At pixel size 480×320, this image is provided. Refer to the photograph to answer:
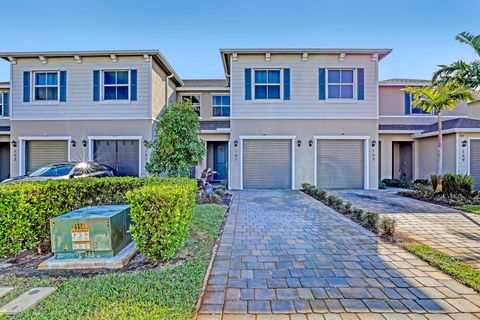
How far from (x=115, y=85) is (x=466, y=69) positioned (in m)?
14.0

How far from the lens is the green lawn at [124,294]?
2.41 meters

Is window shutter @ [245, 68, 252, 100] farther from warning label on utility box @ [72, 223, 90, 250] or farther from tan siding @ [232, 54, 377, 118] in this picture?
warning label on utility box @ [72, 223, 90, 250]

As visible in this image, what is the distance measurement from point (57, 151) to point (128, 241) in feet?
33.5

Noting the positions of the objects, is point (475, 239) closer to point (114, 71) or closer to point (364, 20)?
point (364, 20)

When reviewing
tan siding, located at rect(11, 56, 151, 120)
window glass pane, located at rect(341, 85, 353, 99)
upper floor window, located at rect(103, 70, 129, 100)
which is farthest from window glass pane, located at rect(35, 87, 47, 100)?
window glass pane, located at rect(341, 85, 353, 99)

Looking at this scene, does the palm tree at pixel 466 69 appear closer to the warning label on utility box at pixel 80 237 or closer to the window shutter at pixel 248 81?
the window shutter at pixel 248 81

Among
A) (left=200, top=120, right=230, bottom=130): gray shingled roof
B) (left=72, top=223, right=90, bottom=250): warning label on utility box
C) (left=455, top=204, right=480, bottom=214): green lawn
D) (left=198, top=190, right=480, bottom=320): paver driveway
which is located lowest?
(left=198, top=190, right=480, bottom=320): paver driveway

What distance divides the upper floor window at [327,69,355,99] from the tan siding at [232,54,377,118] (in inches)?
12.4

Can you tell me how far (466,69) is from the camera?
8.85m

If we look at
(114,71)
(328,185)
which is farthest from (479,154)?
(114,71)

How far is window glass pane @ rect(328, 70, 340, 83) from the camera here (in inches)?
474

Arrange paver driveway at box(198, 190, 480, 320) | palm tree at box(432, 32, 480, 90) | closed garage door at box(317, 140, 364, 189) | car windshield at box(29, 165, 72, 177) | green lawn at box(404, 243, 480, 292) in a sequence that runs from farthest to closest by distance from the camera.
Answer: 1. closed garage door at box(317, 140, 364, 189)
2. car windshield at box(29, 165, 72, 177)
3. palm tree at box(432, 32, 480, 90)
4. green lawn at box(404, 243, 480, 292)
5. paver driveway at box(198, 190, 480, 320)

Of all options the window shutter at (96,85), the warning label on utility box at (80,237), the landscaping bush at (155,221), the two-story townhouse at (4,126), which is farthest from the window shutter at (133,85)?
the landscaping bush at (155,221)

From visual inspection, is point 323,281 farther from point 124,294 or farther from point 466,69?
point 466,69
